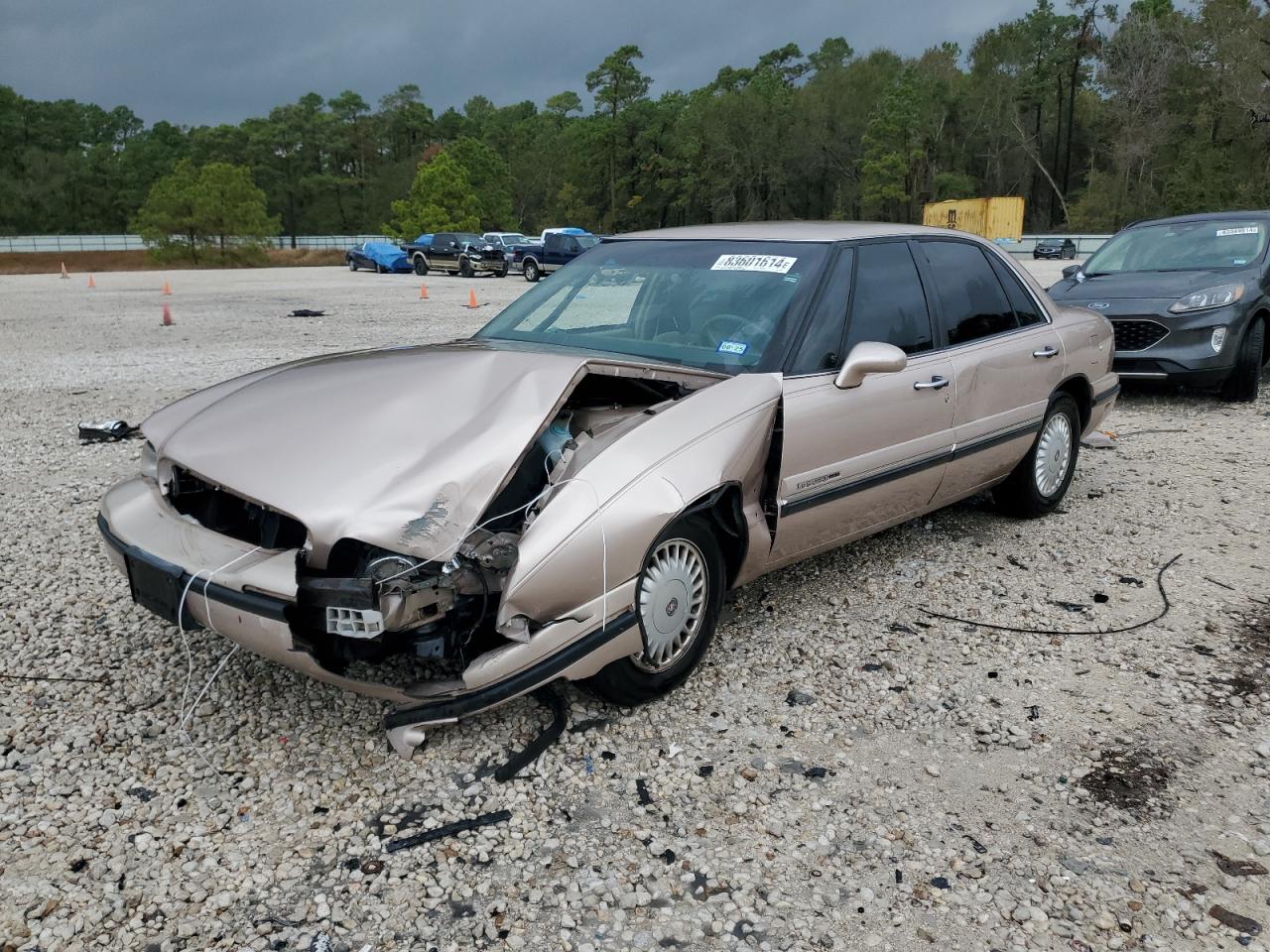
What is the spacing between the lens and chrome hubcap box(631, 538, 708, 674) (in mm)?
3166

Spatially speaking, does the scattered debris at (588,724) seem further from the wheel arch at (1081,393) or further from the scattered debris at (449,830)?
the wheel arch at (1081,393)

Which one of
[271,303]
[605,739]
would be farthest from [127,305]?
[605,739]

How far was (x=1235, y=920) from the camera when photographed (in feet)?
7.69

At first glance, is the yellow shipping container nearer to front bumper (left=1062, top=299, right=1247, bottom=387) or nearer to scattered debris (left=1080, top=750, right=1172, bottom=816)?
front bumper (left=1062, top=299, right=1247, bottom=387)

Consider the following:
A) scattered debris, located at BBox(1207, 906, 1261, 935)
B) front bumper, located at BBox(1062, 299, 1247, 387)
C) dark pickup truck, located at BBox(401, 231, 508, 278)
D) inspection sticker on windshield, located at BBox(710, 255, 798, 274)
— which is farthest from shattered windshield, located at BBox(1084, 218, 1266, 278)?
dark pickup truck, located at BBox(401, 231, 508, 278)

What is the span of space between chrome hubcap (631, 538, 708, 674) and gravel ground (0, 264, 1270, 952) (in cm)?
22

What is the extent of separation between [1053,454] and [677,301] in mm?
2525

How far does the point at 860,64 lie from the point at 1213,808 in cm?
8828

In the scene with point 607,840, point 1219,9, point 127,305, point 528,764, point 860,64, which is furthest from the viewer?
point 860,64

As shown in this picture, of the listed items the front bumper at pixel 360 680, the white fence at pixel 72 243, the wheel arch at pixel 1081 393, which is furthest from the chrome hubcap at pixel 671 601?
the white fence at pixel 72 243

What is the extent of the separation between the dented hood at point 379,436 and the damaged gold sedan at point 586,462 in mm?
10

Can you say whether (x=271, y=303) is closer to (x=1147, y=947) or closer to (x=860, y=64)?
(x=1147, y=947)

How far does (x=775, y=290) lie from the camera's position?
3.96m

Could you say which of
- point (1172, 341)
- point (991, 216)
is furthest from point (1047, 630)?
point (991, 216)
